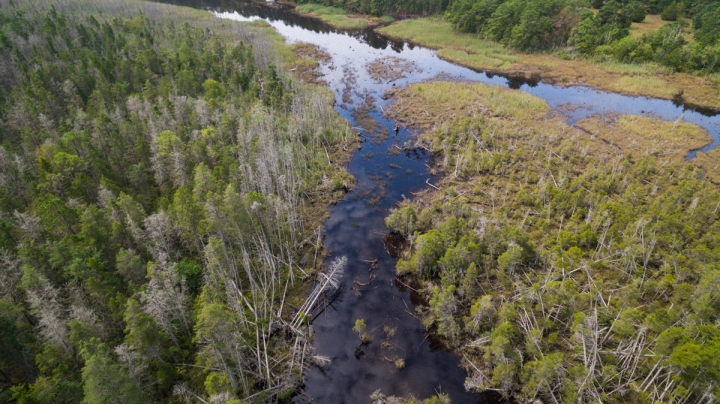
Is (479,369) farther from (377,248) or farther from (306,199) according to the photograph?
(306,199)

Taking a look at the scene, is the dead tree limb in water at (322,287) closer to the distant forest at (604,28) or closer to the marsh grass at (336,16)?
the distant forest at (604,28)

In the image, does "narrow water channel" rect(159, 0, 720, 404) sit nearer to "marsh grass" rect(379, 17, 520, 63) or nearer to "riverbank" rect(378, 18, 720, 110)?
"riverbank" rect(378, 18, 720, 110)

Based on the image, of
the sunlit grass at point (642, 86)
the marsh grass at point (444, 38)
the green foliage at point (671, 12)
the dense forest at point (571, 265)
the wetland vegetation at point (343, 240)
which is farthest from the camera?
the green foliage at point (671, 12)

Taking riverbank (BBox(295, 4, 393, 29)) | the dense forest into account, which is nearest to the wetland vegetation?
the dense forest

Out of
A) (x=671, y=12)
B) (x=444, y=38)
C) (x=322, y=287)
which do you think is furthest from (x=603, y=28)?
(x=322, y=287)

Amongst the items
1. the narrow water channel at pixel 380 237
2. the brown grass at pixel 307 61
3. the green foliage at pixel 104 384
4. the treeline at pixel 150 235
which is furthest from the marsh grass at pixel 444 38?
the green foliage at pixel 104 384

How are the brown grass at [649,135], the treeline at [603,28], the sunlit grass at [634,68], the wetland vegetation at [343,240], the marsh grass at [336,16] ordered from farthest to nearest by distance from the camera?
1. the marsh grass at [336,16]
2. the sunlit grass at [634,68]
3. the treeline at [603,28]
4. the brown grass at [649,135]
5. the wetland vegetation at [343,240]
